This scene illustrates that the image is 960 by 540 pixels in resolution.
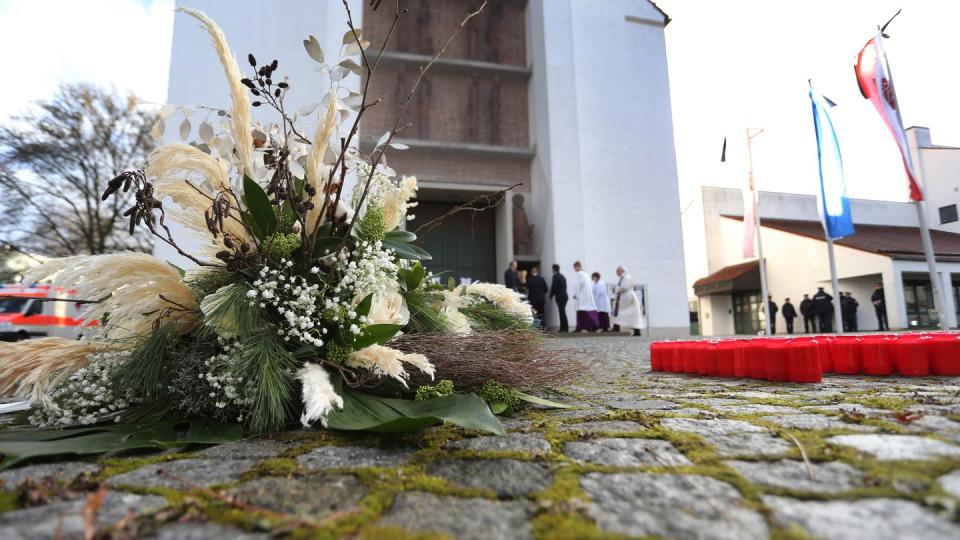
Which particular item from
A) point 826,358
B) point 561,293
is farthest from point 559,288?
point 826,358

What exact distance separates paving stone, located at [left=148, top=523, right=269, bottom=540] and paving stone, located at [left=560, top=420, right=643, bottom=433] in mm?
1127

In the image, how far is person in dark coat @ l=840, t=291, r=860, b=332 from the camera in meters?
18.5

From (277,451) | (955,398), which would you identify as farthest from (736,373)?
(277,451)

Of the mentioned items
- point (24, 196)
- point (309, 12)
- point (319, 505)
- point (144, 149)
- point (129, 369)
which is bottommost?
point (319, 505)

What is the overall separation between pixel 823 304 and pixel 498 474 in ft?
69.2

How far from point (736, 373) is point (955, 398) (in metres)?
1.45

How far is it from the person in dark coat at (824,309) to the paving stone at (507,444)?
67.9ft

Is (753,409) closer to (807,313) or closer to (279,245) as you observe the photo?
(279,245)

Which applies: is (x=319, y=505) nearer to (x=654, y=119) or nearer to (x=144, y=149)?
(x=654, y=119)

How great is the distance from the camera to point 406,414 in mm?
1736

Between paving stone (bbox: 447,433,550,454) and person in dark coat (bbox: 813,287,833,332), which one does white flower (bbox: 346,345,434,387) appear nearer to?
paving stone (bbox: 447,433,550,454)

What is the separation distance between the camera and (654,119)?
47.5 feet

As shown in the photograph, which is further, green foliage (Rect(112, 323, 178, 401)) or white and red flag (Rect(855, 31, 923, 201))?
white and red flag (Rect(855, 31, 923, 201))

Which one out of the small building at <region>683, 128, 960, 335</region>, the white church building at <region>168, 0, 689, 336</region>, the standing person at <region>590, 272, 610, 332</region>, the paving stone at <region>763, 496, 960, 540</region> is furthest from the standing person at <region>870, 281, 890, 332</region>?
the paving stone at <region>763, 496, 960, 540</region>
